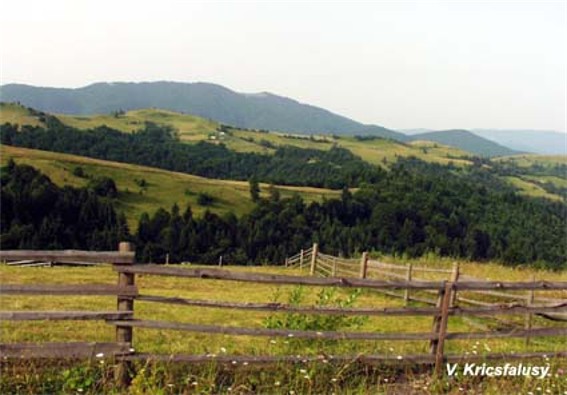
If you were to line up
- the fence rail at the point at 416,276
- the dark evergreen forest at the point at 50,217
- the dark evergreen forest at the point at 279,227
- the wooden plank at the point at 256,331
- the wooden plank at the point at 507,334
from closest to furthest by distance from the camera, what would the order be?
the wooden plank at the point at 256,331 → the wooden plank at the point at 507,334 → the fence rail at the point at 416,276 → the dark evergreen forest at the point at 50,217 → the dark evergreen forest at the point at 279,227

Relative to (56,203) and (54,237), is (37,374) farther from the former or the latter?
(56,203)

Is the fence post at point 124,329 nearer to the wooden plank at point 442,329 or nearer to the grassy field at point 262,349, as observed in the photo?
the grassy field at point 262,349

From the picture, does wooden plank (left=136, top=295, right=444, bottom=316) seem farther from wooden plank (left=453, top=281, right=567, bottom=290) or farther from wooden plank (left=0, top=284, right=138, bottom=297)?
wooden plank (left=453, top=281, right=567, bottom=290)

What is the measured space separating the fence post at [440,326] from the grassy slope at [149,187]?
91821 millimetres

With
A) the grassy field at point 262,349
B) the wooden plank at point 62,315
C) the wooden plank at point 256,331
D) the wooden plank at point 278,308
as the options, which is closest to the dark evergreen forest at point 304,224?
the grassy field at point 262,349

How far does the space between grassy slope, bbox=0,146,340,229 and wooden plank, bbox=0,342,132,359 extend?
301 feet

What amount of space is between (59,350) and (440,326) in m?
4.96

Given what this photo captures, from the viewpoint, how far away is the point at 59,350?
7.02 metres

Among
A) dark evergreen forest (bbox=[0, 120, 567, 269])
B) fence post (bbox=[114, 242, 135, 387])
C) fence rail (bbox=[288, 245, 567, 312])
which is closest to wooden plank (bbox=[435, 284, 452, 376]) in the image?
fence rail (bbox=[288, 245, 567, 312])

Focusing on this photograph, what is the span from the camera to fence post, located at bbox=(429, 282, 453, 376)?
8062mm

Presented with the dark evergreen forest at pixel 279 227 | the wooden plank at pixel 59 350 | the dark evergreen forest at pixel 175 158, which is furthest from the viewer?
the dark evergreen forest at pixel 175 158

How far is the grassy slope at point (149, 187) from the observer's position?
109m

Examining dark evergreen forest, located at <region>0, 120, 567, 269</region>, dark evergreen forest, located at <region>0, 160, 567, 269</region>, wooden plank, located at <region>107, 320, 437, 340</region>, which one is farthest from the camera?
dark evergreen forest, located at <region>0, 120, 567, 269</region>

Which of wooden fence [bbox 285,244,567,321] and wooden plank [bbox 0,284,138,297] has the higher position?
wooden plank [bbox 0,284,138,297]
